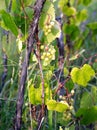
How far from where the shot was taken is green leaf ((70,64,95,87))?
1.13 meters

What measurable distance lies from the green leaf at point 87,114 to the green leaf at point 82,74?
85mm

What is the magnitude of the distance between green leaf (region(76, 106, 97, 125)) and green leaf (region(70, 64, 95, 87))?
9 cm

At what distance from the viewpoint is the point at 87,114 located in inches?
47.2

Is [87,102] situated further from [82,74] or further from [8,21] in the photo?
[8,21]

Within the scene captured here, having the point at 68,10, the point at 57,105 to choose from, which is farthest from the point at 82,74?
the point at 68,10

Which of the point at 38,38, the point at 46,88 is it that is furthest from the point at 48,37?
the point at 46,88

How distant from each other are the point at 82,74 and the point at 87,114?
136 millimetres

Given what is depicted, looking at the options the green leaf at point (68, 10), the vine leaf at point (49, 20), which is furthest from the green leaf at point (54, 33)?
the green leaf at point (68, 10)

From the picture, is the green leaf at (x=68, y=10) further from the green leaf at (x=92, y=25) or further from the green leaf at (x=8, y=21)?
the green leaf at (x=8, y=21)

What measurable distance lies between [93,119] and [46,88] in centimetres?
17

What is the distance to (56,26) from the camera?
46.8 inches

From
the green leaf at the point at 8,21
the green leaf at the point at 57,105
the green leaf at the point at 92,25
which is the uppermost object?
the green leaf at the point at 92,25

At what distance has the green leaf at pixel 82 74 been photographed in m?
1.13

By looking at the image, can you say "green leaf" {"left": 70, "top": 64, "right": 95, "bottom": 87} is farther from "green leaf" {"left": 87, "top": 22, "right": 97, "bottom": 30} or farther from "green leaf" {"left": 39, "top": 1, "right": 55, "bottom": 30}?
"green leaf" {"left": 87, "top": 22, "right": 97, "bottom": 30}
